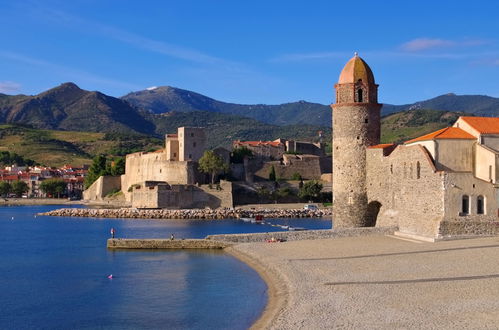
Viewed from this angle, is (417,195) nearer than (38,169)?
Yes

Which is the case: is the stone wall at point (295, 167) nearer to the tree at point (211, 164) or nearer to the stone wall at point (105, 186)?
the tree at point (211, 164)

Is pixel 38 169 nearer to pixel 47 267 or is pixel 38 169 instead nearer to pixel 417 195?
pixel 47 267

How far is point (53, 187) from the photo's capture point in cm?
7531

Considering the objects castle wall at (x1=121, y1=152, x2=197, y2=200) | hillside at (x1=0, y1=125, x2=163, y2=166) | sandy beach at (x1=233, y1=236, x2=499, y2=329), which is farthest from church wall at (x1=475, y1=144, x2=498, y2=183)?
hillside at (x1=0, y1=125, x2=163, y2=166)

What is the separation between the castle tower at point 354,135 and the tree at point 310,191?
26.9 metres

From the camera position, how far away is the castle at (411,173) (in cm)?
2097

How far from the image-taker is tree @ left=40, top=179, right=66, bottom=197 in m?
75.2

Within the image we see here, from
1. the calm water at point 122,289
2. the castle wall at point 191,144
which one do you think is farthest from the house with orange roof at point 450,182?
the castle wall at point 191,144

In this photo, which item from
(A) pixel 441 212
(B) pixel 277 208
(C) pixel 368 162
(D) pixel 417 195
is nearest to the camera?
(A) pixel 441 212

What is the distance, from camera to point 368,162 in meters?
25.3

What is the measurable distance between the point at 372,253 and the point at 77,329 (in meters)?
9.10

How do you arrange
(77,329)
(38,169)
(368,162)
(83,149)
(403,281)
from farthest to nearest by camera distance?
(83,149)
(38,169)
(368,162)
(403,281)
(77,329)

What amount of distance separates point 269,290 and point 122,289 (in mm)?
3960

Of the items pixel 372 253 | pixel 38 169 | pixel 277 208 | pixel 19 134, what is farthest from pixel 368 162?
pixel 19 134
